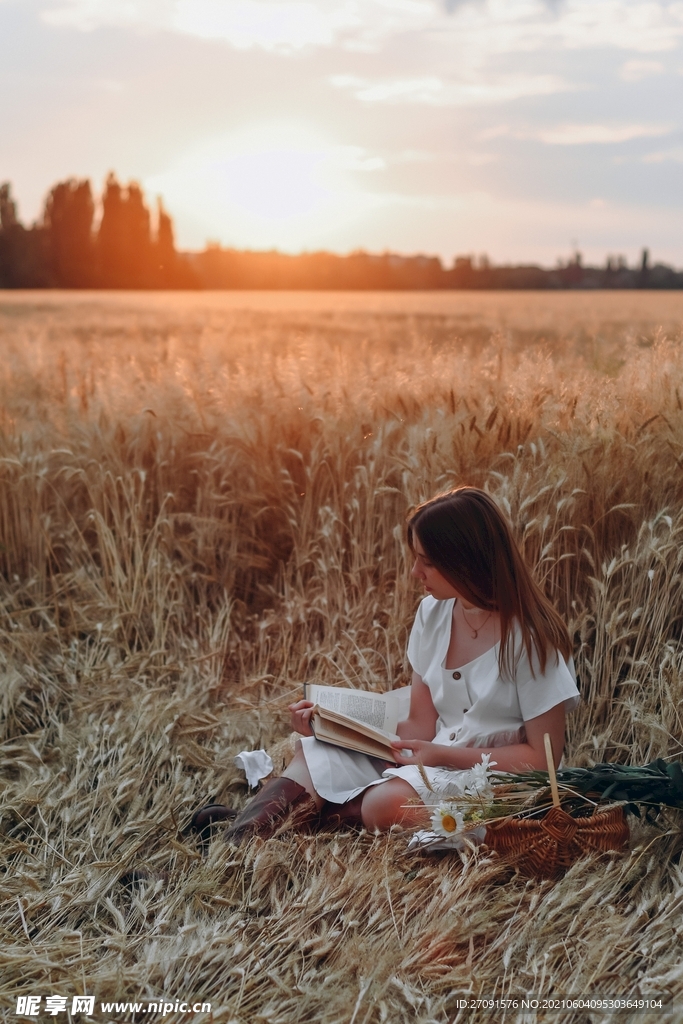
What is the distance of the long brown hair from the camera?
233cm

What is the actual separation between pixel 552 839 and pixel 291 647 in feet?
5.37

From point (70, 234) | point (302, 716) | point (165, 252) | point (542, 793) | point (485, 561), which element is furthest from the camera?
point (165, 252)

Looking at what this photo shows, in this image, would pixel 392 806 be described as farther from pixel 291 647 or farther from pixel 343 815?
pixel 291 647

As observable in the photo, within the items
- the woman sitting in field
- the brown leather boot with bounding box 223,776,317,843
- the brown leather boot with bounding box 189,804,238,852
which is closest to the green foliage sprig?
the woman sitting in field

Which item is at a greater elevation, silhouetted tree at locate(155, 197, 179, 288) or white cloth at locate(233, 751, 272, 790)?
silhouetted tree at locate(155, 197, 179, 288)

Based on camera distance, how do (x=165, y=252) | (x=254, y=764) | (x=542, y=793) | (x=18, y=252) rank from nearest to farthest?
(x=542, y=793)
(x=254, y=764)
(x=18, y=252)
(x=165, y=252)

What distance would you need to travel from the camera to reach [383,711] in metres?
2.64

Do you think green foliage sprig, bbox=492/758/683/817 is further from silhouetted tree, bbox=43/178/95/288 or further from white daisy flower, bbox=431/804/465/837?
silhouetted tree, bbox=43/178/95/288

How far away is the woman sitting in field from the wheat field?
0.11 metres

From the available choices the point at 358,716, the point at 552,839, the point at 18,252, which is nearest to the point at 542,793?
the point at 552,839

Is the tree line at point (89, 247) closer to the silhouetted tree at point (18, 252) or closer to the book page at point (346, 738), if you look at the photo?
the silhouetted tree at point (18, 252)

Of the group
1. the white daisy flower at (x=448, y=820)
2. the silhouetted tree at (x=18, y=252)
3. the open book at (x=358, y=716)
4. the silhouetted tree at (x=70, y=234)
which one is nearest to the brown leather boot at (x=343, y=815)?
the open book at (x=358, y=716)

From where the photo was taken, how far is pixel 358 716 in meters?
2.62

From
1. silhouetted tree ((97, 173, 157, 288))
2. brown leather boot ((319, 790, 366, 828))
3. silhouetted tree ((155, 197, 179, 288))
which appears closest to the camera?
brown leather boot ((319, 790, 366, 828))
